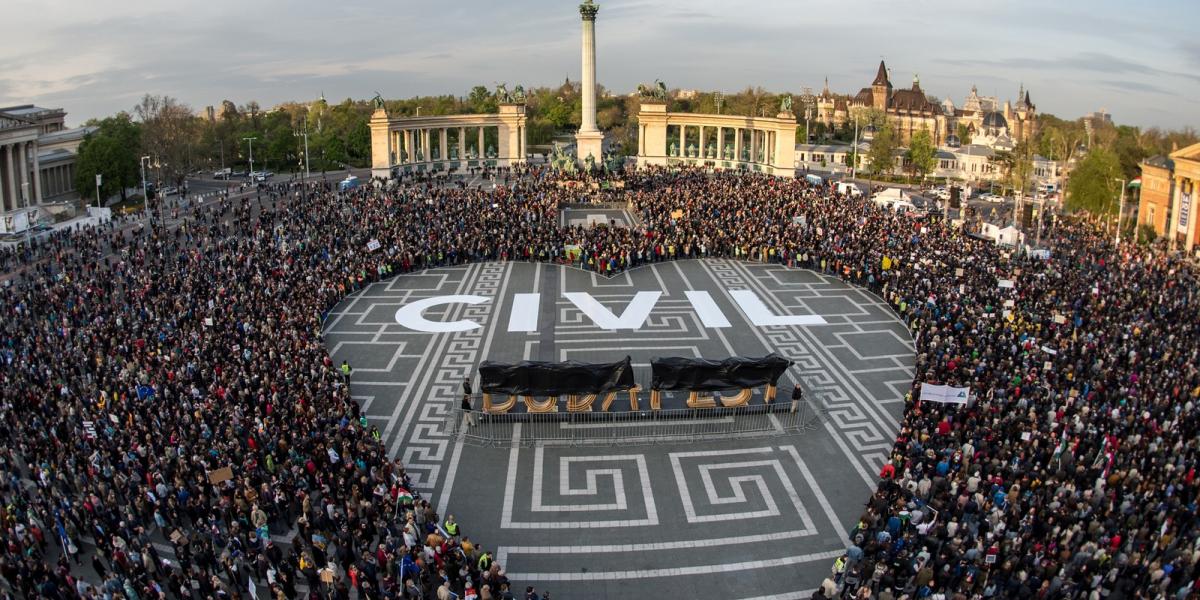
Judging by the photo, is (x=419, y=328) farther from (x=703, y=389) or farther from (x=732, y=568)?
(x=732, y=568)

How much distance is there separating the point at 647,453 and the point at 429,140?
2527 inches

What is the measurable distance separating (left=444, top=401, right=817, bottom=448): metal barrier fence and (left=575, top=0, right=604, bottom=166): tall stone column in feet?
162

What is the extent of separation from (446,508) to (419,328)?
14203 millimetres

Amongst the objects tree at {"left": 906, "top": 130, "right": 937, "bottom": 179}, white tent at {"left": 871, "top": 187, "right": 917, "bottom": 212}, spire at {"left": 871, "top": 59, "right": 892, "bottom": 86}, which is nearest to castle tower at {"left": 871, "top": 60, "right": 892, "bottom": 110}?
spire at {"left": 871, "top": 59, "right": 892, "bottom": 86}

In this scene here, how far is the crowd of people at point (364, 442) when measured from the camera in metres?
15.7

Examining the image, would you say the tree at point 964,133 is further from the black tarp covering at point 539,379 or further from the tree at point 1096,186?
the black tarp covering at point 539,379

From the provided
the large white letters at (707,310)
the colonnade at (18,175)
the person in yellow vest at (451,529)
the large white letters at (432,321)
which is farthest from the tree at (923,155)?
the colonnade at (18,175)

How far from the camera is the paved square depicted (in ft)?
56.3

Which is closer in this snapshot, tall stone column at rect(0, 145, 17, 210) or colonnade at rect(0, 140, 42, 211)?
colonnade at rect(0, 140, 42, 211)

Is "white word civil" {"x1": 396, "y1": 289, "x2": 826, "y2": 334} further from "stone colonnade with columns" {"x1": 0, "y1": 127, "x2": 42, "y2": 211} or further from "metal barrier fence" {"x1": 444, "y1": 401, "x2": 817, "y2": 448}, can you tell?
"stone colonnade with columns" {"x1": 0, "y1": 127, "x2": 42, "y2": 211}

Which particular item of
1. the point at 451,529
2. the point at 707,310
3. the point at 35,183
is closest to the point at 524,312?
the point at 707,310

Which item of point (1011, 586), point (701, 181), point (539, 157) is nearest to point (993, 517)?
point (1011, 586)

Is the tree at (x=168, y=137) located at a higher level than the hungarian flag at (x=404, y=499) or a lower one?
higher

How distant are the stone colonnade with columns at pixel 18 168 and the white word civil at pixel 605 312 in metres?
46.8
